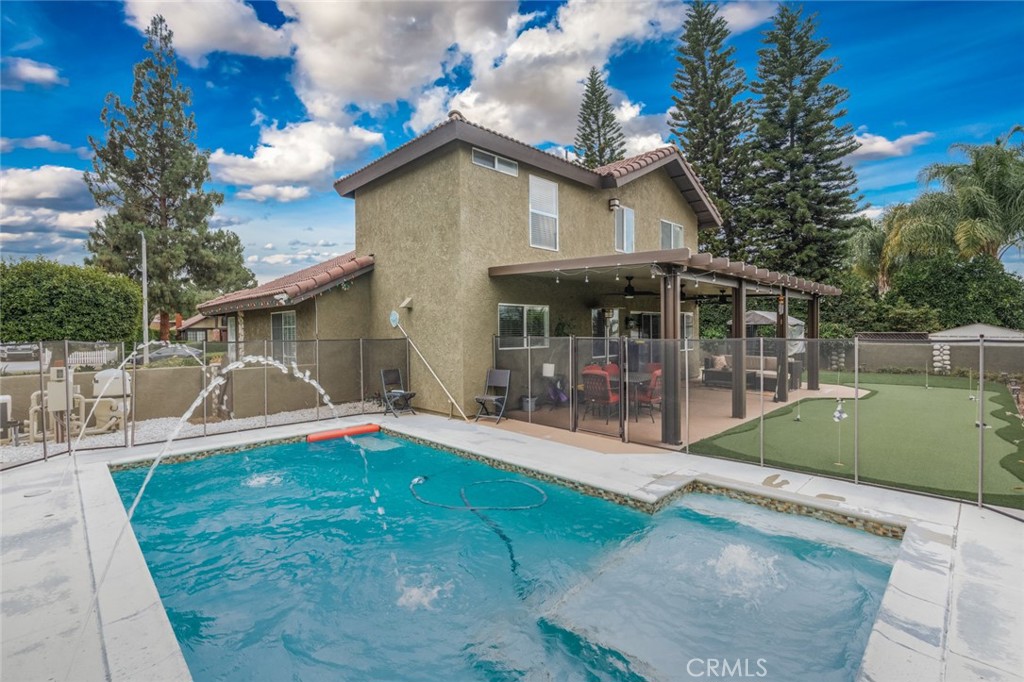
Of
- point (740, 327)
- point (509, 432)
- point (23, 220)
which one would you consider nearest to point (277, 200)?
point (23, 220)

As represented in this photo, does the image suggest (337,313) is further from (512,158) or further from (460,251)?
(512,158)

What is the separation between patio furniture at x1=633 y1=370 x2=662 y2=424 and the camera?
9133 mm

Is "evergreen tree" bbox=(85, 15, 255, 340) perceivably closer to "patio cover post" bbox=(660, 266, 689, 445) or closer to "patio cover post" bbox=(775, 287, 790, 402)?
"patio cover post" bbox=(660, 266, 689, 445)

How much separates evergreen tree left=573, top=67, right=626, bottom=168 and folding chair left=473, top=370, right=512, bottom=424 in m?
20.7

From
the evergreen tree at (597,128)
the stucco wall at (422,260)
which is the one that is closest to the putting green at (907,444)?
the stucco wall at (422,260)

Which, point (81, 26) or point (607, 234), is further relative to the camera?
point (607, 234)

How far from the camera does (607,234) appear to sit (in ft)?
44.8

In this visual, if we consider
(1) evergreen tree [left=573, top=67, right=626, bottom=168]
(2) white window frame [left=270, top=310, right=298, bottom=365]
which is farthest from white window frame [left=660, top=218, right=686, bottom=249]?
(1) evergreen tree [left=573, top=67, right=626, bottom=168]

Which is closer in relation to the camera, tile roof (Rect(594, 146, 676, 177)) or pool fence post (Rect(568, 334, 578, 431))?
pool fence post (Rect(568, 334, 578, 431))

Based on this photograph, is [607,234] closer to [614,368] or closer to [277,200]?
[614,368]

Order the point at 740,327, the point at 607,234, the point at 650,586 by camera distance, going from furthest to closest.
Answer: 1. the point at 607,234
2. the point at 740,327
3. the point at 650,586

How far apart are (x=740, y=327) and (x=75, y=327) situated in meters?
19.0

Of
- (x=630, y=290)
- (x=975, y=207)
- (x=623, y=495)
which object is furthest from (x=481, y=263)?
(x=975, y=207)

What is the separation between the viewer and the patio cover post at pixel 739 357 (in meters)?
8.53
